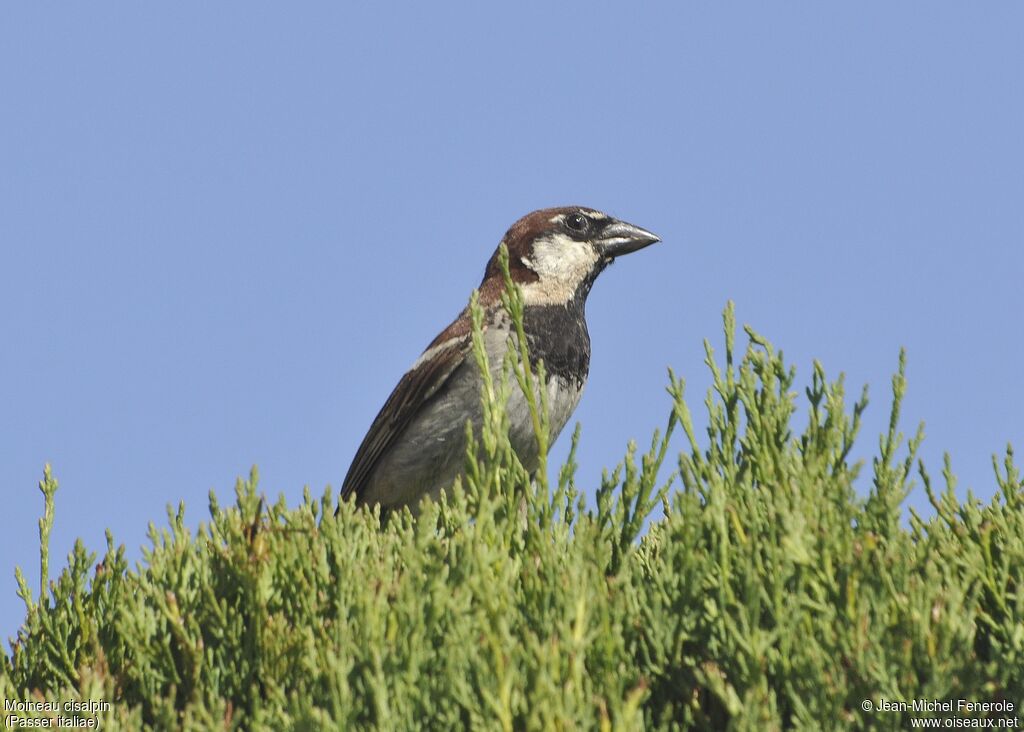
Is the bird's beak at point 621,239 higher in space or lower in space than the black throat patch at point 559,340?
higher

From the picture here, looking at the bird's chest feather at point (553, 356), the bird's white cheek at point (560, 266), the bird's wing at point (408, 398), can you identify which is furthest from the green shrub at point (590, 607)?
the bird's white cheek at point (560, 266)

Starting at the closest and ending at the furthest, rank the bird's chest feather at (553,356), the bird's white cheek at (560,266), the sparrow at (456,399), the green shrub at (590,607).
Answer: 1. the green shrub at (590,607)
2. the bird's chest feather at (553,356)
3. the sparrow at (456,399)
4. the bird's white cheek at (560,266)

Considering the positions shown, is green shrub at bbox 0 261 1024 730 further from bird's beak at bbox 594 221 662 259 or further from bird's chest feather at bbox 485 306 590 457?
bird's beak at bbox 594 221 662 259

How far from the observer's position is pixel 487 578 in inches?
104

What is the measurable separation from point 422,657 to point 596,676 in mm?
380

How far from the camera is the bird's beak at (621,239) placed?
6.57 metres

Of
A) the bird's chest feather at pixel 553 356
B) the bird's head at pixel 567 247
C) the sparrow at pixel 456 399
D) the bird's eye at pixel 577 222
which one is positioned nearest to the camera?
the bird's chest feather at pixel 553 356

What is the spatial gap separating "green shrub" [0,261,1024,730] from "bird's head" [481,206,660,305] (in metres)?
3.15

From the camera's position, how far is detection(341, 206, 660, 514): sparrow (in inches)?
230

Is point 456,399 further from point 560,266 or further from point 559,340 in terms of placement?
point 560,266

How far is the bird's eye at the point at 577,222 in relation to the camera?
6.65 metres

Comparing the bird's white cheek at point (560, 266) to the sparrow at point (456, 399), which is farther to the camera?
the bird's white cheek at point (560, 266)

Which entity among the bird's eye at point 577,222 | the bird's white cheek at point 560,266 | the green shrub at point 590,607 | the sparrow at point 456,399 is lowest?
the green shrub at point 590,607

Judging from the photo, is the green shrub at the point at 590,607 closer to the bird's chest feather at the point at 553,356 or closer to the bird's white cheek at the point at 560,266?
the bird's chest feather at the point at 553,356
